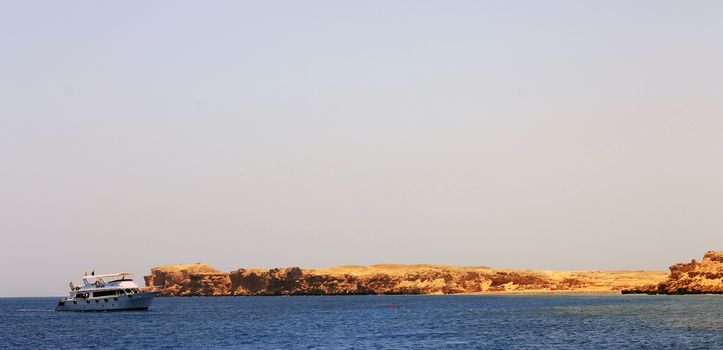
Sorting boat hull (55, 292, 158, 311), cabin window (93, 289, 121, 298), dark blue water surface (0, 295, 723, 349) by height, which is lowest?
dark blue water surface (0, 295, 723, 349)

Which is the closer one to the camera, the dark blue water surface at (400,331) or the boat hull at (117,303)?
the dark blue water surface at (400,331)

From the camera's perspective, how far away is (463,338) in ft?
315

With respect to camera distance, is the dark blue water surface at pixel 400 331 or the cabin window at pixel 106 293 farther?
the cabin window at pixel 106 293

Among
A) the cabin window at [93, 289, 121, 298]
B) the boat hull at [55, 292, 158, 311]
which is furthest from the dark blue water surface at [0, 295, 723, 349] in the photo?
the cabin window at [93, 289, 121, 298]

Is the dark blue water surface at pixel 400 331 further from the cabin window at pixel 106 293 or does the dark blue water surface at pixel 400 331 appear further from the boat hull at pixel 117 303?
the cabin window at pixel 106 293

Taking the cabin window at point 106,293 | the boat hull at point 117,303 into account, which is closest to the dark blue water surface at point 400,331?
the boat hull at point 117,303

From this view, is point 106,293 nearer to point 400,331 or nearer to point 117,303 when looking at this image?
point 117,303

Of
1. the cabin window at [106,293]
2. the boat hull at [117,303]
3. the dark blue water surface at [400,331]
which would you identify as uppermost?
the cabin window at [106,293]

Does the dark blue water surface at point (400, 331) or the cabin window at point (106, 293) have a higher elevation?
the cabin window at point (106, 293)

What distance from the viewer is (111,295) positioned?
16100 cm

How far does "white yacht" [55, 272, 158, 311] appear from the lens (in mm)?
160000

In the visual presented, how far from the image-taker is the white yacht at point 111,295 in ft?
525

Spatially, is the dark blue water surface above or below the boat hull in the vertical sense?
below

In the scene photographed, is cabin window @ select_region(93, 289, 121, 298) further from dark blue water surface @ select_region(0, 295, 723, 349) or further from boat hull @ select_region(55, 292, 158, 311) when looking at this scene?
dark blue water surface @ select_region(0, 295, 723, 349)
